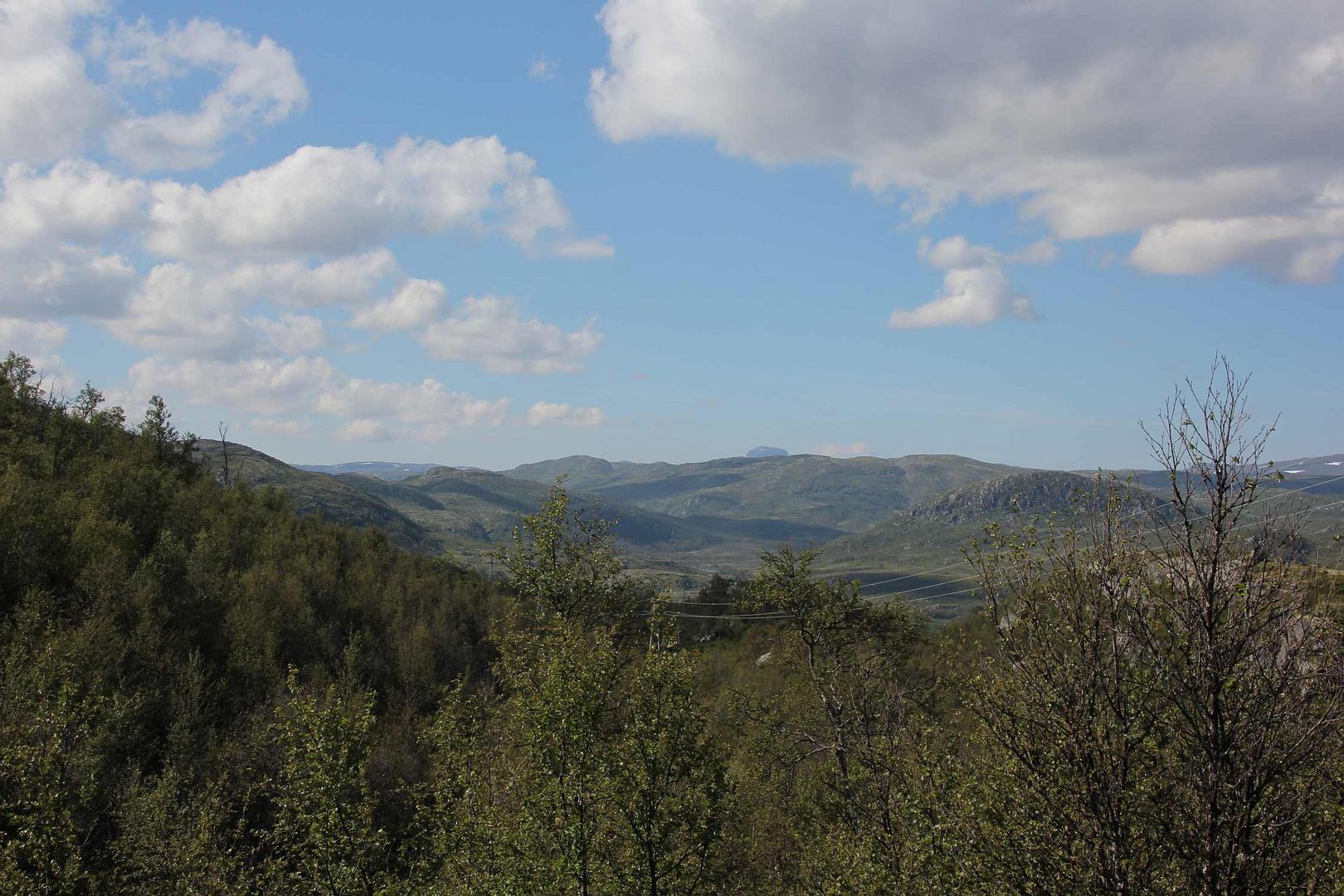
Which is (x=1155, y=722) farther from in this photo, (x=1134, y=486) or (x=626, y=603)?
(x=626, y=603)

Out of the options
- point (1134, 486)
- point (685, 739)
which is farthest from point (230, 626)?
point (1134, 486)

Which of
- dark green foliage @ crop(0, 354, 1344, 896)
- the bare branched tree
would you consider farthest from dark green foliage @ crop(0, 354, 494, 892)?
the bare branched tree

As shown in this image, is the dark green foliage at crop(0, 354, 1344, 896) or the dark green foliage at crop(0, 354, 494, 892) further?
the dark green foliage at crop(0, 354, 494, 892)

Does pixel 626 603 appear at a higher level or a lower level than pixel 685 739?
higher

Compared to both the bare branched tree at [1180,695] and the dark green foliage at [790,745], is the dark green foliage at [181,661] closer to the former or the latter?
the dark green foliage at [790,745]

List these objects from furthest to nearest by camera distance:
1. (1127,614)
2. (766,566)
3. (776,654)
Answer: (776,654) → (766,566) → (1127,614)

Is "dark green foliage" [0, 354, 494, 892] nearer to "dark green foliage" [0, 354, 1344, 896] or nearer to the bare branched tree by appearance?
"dark green foliage" [0, 354, 1344, 896]

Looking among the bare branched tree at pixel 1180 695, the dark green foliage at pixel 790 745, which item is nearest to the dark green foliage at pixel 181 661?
the dark green foliage at pixel 790 745

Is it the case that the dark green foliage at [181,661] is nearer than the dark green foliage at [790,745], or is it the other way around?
the dark green foliage at [790,745]

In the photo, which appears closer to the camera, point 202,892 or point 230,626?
point 202,892

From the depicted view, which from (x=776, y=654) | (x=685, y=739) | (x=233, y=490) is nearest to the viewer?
(x=685, y=739)

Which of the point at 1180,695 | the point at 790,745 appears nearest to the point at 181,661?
the point at 790,745

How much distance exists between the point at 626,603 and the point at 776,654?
1692cm

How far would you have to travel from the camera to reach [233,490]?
383 ft
